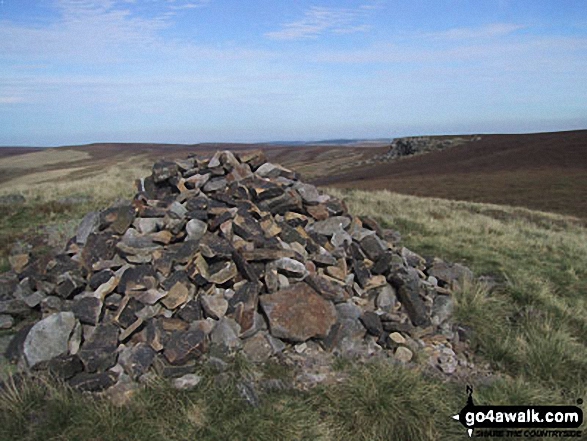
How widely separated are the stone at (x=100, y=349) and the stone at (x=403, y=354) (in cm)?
375

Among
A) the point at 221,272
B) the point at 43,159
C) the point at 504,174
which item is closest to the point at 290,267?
the point at 221,272

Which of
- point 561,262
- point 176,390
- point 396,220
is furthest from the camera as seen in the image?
point 396,220

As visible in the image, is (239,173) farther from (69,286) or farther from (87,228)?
(69,286)

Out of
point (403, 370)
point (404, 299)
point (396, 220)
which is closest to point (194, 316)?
point (403, 370)

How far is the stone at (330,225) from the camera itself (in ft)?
26.0

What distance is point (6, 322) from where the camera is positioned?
249 inches

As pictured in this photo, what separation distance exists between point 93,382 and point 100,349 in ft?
1.51

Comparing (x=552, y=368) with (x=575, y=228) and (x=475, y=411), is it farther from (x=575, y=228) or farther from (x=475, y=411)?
(x=575, y=228)

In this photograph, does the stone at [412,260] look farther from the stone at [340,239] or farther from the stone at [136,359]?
the stone at [136,359]

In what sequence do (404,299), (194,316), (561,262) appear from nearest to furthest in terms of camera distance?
(194,316) < (404,299) < (561,262)

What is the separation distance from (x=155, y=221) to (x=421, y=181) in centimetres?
3511

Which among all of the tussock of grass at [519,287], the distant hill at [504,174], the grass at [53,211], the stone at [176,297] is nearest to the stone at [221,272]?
the stone at [176,297]

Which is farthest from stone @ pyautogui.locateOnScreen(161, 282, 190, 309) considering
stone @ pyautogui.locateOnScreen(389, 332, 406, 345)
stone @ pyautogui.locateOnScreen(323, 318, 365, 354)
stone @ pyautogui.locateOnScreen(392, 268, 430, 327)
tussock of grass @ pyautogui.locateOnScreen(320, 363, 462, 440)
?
stone @ pyautogui.locateOnScreen(392, 268, 430, 327)

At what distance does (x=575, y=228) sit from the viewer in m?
17.2
